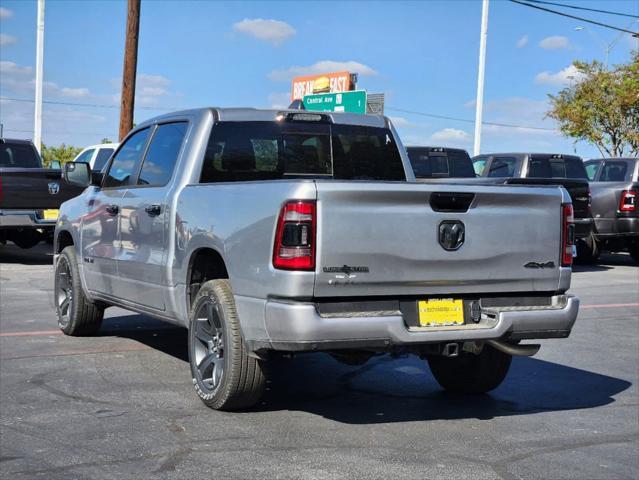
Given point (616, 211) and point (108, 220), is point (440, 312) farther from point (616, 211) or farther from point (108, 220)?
point (616, 211)

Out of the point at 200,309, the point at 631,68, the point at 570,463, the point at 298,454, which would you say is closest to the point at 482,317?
the point at 570,463

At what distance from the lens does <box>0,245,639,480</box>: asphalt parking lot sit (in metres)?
4.90

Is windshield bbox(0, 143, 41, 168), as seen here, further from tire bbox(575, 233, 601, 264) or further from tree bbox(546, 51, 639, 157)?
tree bbox(546, 51, 639, 157)

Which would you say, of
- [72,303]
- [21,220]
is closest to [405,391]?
[72,303]

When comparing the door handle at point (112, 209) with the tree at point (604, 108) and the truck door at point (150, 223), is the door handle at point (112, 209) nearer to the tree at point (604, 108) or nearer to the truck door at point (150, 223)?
the truck door at point (150, 223)

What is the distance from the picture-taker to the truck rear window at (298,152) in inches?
269

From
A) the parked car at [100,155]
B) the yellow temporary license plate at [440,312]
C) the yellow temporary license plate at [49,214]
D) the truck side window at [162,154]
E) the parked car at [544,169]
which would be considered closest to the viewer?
the yellow temporary license plate at [440,312]

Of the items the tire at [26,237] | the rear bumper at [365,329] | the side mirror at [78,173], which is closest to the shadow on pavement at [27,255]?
the tire at [26,237]

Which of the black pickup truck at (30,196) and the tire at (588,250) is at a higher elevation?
the black pickup truck at (30,196)

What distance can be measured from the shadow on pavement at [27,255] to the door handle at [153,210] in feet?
35.1

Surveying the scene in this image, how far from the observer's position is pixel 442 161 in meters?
18.2

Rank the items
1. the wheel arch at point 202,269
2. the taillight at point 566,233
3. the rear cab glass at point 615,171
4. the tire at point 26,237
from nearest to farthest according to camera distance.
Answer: the taillight at point 566,233, the wheel arch at point 202,269, the tire at point 26,237, the rear cab glass at point 615,171

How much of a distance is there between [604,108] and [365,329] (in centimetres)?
3905

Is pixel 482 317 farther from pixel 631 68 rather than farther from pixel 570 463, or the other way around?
pixel 631 68
